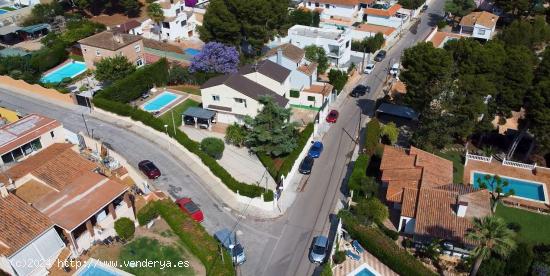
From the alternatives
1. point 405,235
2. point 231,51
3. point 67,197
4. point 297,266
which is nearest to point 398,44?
point 231,51

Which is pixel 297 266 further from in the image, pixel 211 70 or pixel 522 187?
pixel 211 70

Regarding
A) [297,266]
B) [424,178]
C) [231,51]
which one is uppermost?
[231,51]

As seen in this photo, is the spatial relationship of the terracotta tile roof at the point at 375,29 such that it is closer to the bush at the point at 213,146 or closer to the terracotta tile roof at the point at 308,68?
the terracotta tile roof at the point at 308,68

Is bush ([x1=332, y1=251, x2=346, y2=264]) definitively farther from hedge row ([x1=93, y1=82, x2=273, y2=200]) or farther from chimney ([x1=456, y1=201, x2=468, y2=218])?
chimney ([x1=456, y1=201, x2=468, y2=218])

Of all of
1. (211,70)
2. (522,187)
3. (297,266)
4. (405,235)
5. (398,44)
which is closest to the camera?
(297,266)

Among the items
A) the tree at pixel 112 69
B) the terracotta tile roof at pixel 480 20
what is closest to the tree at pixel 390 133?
the tree at pixel 112 69

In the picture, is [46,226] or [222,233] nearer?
[46,226]

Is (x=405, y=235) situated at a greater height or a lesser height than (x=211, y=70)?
lesser
